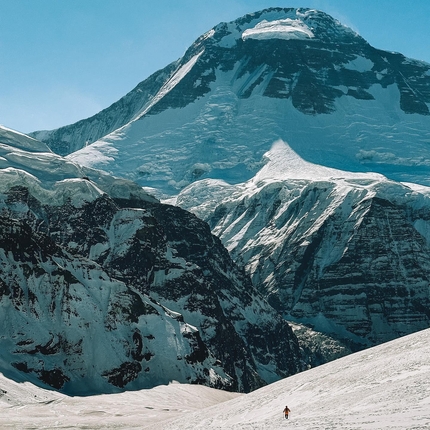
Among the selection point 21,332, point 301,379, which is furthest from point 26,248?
point 301,379

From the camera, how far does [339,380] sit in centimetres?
9700

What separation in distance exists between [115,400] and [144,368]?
26.6 meters

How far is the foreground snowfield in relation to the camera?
2995 inches

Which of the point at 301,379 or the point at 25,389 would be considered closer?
the point at 301,379

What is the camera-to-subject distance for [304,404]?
9175cm

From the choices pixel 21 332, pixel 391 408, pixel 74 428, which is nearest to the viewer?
pixel 391 408

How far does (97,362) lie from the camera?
17625 centimetres

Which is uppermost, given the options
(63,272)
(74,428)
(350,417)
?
(63,272)

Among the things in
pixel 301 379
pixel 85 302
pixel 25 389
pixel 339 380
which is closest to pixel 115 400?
pixel 25 389

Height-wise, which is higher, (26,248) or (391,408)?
(26,248)

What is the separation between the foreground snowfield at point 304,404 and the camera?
250 ft

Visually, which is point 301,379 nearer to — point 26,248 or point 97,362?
point 97,362

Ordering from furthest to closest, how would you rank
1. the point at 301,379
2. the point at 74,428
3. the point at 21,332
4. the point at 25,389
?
the point at 21,332
the point at 25,389
the point at 74,428
the point at 301,379

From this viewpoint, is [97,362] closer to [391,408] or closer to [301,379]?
[301,379]
